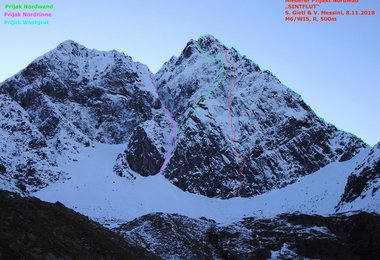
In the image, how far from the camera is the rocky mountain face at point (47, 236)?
19.5m

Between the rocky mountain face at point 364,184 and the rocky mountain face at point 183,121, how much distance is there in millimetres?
26492

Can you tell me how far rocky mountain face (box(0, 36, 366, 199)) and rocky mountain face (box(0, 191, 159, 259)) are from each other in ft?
193

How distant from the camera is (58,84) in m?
127

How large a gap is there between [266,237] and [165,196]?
43034 millimetres

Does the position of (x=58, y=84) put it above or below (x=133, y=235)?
above

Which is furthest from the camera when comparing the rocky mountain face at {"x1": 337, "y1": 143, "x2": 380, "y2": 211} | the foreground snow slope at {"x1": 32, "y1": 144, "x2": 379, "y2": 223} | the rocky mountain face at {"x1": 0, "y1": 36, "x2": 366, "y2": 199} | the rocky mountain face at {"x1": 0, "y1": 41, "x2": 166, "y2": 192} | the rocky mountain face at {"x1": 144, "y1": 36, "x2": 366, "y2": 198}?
the rocky mountain face at {"x1": 0, "y1": 36, "x2": 366, "y2": 199}

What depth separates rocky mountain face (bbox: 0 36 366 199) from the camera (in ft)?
332

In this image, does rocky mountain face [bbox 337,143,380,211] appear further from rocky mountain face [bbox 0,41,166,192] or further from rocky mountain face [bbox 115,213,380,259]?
rocky mountain face [bbox 0,41,166,192]

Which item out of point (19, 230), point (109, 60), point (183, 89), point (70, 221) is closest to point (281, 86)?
point (183, 89)

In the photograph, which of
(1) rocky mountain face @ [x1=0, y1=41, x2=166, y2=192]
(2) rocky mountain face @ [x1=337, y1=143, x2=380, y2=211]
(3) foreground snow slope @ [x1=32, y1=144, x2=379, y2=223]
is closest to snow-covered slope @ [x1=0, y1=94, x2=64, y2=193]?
(1) rocky mountain face @ [x1=0, y1=41, x2=166, y2=192]

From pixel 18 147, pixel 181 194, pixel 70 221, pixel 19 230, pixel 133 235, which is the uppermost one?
pixel 18 147

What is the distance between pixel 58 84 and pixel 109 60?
2186 centimetres

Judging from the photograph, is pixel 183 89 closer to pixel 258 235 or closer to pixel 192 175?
pixel 192 175

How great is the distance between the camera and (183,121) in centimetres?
11644
